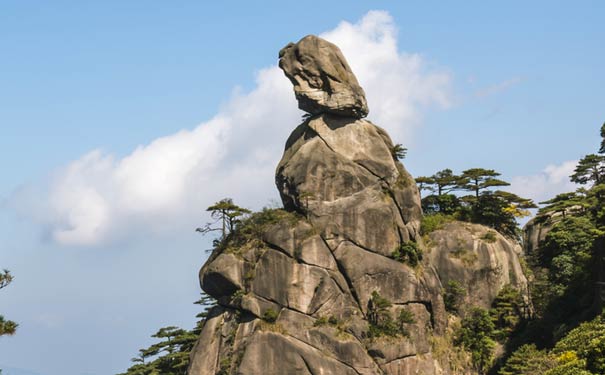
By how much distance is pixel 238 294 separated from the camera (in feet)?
203

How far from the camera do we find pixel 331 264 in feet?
204

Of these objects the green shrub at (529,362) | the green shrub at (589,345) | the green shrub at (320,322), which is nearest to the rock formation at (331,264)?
the green shrub at (320,322)

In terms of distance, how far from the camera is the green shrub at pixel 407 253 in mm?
64312

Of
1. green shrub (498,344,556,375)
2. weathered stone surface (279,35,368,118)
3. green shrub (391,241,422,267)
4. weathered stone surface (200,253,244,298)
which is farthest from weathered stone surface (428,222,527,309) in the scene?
weathered stone surface (200,253,244,298)

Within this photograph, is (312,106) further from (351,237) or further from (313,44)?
(351,237)

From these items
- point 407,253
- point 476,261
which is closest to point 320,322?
point 407,253

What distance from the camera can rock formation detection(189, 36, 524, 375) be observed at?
5950 centimetres

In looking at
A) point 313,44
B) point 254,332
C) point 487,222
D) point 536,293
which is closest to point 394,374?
point 254,332

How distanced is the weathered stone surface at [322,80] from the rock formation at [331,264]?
0.10 metres

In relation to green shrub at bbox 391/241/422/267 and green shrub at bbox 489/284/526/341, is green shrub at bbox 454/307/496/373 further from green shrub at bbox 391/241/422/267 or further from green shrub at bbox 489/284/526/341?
green shrub at bbox 391/241/422/267

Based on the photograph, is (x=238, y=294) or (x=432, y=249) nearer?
(x=238, y=294)

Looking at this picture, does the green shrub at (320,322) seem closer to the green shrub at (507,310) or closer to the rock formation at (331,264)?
the rock formation at (331,264)

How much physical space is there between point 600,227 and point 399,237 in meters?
15.3

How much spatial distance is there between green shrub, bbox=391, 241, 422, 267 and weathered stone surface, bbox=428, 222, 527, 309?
3.94 metres
